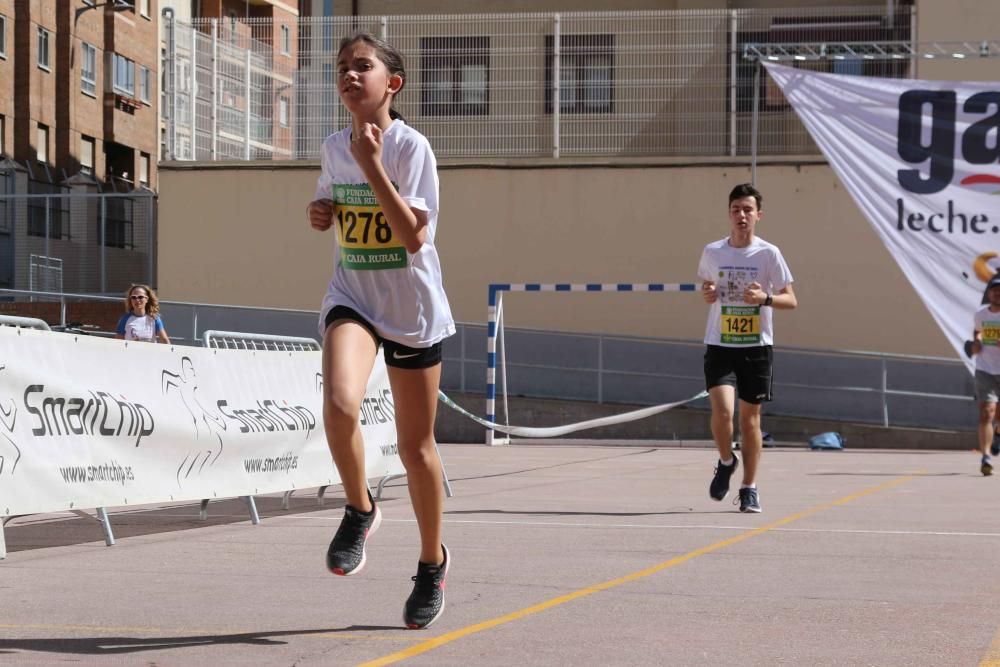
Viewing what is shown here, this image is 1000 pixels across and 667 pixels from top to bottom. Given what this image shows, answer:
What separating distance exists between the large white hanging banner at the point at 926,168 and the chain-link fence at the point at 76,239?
12.0m

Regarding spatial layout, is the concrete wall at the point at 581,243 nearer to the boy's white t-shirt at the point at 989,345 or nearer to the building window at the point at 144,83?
the boy's white t-shirt at the point at 989,345

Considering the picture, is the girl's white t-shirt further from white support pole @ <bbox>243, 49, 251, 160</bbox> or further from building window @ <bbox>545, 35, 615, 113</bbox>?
building window @ <bbox>545, 35, 615, 113</bbox>

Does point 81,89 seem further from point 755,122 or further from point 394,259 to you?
point 394,259

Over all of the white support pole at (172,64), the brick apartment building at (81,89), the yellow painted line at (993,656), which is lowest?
the yellow painted line at (993,656)

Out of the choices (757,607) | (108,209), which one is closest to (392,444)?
(757,607)

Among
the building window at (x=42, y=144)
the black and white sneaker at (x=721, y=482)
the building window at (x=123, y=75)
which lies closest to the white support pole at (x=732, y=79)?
the black and white sneaker at (x=721, y=482)

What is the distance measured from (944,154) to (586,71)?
5.50 metres

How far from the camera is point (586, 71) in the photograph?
23.3 metres

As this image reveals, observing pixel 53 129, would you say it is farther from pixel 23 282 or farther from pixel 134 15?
pixel 23 282

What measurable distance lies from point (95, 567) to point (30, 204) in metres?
22.9

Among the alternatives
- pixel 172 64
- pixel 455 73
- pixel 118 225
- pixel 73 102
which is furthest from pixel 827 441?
pixel 73 102

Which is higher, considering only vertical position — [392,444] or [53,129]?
[53,129]

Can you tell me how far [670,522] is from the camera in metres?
9.41

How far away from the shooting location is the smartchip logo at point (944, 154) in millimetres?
19922
